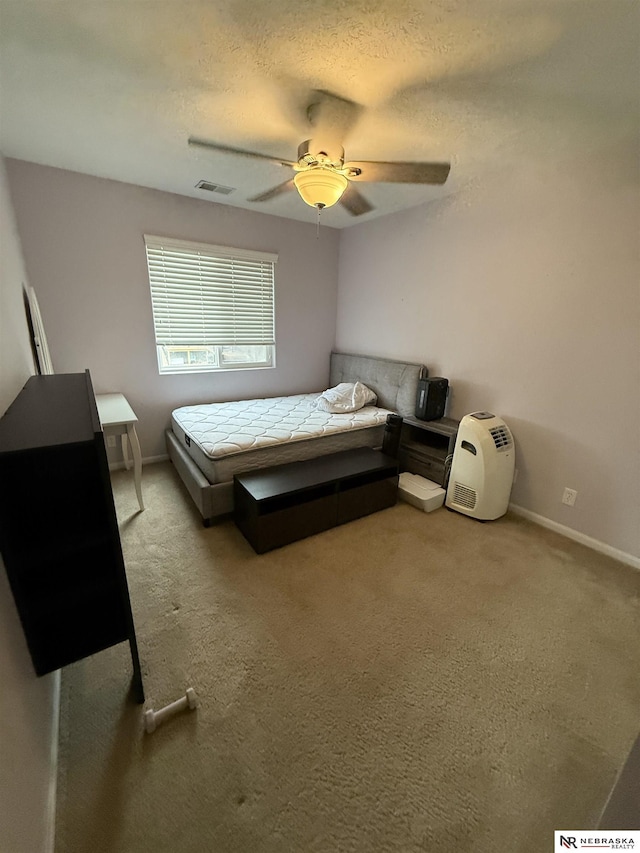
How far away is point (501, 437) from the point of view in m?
2.56

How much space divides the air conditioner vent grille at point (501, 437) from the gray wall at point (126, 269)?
8.22ft

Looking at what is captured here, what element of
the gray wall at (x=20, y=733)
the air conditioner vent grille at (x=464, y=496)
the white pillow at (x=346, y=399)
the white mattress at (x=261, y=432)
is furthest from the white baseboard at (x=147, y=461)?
the air conditioner vent grille at (x=464, y=496)

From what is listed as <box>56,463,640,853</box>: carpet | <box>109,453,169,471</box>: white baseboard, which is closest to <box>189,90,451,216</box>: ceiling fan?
<box>56,463,640,853</box>: carpet

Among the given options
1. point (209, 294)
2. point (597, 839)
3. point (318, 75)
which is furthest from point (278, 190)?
point (597, 839)

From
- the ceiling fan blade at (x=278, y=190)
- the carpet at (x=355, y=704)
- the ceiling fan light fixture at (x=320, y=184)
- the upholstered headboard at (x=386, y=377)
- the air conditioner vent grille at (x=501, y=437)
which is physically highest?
the ceiling fan blade at (x=278, y=190)

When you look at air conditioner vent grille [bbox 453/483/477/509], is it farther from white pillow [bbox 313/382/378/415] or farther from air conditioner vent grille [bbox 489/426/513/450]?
white pillow [bbox 313/382/378/415]

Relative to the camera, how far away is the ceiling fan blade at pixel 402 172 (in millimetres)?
1722

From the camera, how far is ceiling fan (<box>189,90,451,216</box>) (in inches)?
66.5

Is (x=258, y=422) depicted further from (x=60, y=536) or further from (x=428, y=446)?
(x=60, y=536)

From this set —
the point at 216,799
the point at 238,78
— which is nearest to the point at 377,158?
the point at 238,78

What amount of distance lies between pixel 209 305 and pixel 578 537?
12.4ft

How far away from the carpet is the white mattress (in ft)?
2.02

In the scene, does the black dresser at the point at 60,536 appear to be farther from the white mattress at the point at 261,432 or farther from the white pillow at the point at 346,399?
the white pillow at the point at 346,399

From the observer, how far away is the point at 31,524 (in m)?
1.07
